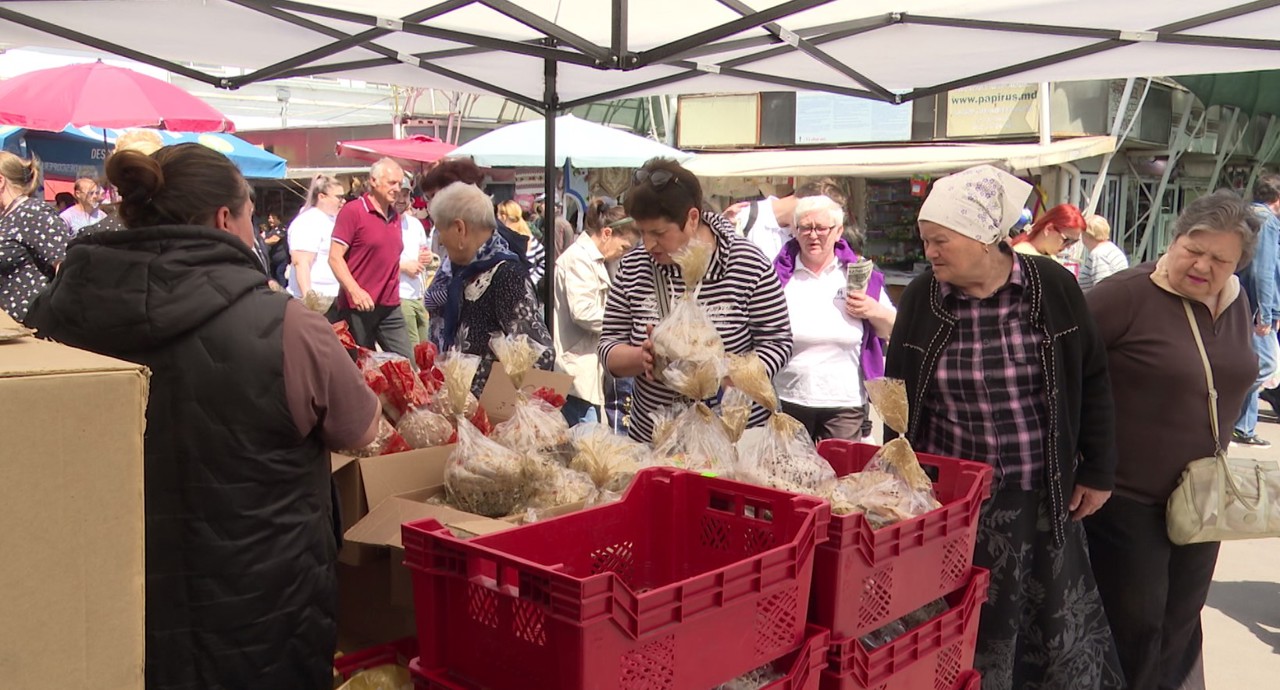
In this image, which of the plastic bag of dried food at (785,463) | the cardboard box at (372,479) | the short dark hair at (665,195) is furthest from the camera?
the short dark hair at (665,195)

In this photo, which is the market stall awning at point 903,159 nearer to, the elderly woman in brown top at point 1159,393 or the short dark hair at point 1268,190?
the short dark hair at point 1268,190

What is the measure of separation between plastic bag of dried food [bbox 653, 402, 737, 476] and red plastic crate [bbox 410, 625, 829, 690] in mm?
538

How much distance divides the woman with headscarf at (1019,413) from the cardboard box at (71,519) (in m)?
2.18

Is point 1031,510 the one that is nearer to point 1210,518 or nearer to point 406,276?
point 1210,518

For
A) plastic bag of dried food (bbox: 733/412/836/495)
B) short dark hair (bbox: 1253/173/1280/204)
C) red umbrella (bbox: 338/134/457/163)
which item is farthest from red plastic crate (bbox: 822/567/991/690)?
red umbrella (bbox: 338/134/457/163)

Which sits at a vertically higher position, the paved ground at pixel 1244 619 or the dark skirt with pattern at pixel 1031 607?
the dark skirt with pattern at pixel 1031 607

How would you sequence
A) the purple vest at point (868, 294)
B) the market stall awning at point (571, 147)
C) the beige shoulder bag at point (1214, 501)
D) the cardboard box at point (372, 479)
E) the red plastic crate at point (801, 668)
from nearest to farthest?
the red plastic crate at point (801, 668) → the cardboard box at point (372, 479) → the beige shoulder bag at point (1214, 501) → the purple vest at point (868, 294) → the market stall awning at point (571, 147)

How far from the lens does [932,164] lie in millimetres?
11680

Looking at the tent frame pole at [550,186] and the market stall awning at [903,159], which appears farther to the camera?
the market stall awning at [903,159]

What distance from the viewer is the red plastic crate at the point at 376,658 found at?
6.80ft

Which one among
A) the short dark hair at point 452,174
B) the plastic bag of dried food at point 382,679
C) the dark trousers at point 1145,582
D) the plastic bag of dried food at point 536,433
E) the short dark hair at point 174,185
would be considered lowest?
the dark trousers at point 1145,582

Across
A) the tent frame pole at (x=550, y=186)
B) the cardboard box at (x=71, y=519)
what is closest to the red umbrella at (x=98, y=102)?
the tent frame pole at (x=550, y=186)

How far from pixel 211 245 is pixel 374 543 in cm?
75

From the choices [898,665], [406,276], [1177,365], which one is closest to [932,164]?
[406,276]
